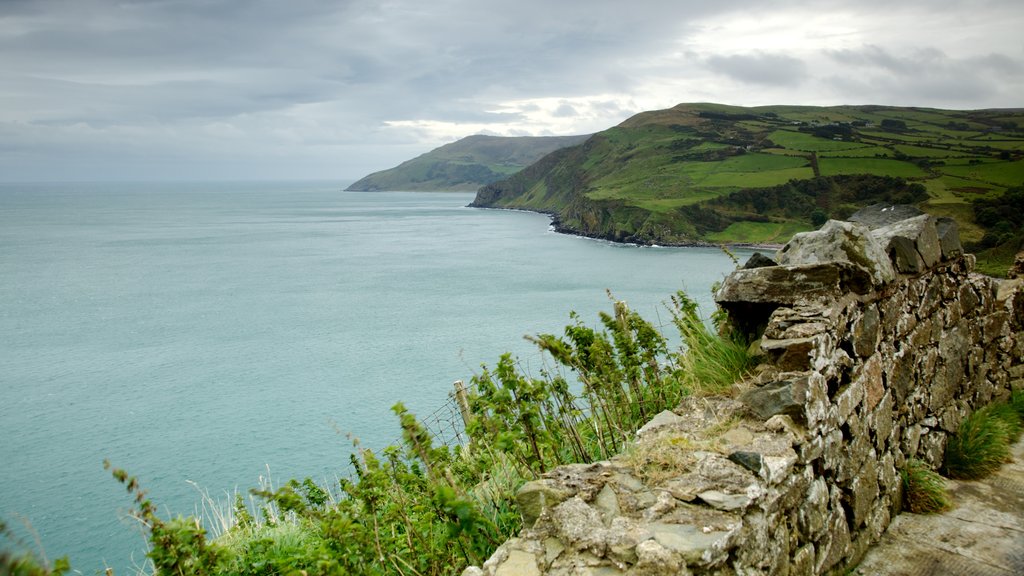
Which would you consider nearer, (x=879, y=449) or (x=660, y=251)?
(x=879, y=449)

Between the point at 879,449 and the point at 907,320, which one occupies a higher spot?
the point at 907,320

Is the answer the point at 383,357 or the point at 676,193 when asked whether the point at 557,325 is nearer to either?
the point at 383,357

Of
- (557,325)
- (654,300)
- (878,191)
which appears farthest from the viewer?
(878,191)

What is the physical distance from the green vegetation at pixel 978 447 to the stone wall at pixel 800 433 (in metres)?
0.18

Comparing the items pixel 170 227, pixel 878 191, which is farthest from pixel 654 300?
pixel 170 227

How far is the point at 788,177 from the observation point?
11819 cm

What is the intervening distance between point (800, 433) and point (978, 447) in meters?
4.30

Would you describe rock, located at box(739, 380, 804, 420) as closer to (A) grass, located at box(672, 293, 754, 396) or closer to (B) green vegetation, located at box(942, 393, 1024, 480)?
(A) grass, located at box(672, 293, 754, 396)

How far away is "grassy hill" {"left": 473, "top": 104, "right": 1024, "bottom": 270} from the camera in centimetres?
10169

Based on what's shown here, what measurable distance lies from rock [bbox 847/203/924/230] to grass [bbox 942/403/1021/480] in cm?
267

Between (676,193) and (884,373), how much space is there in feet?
420

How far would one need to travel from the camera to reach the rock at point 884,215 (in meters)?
7.89

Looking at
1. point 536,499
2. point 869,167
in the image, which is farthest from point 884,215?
point 869,167

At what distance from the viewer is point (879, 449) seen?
18.9ft
